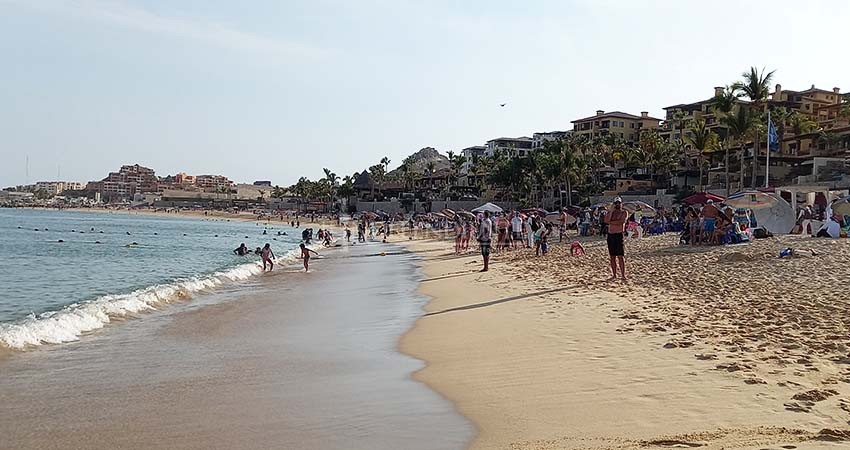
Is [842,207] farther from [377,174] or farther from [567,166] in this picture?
[377,174]

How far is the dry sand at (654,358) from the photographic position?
436 cm

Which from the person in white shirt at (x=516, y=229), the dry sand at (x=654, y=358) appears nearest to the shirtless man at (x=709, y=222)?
the dry sand at (x=654, y=358)

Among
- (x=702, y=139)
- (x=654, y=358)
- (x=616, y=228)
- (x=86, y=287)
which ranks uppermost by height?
(x=702, y=139)

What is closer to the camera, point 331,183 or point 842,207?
point 842,207

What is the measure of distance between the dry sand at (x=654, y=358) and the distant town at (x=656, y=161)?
60.7 feet

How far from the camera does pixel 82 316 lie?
426 inches

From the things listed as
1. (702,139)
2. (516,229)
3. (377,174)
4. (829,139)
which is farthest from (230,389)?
(377,174)

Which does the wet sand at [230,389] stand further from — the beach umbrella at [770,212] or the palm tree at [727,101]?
the palm tree at [727,101]

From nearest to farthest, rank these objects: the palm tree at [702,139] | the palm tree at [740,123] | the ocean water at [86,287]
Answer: the ocean water at [86,287], the palm tree at [740,123], the palm tree at [702,139]

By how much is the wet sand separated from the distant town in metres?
23.4

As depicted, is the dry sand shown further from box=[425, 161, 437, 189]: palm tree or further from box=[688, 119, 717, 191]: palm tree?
box=[425, 161, 437, 189]: palm tree

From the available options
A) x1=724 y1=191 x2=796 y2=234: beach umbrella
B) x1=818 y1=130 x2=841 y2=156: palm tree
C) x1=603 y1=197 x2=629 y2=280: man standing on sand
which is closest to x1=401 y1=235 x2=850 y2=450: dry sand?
x1=603 y1=197 x2=629 y2=280: man standing on sand

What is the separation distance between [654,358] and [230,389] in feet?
13.2

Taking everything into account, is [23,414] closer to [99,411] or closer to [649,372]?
[99,411]
